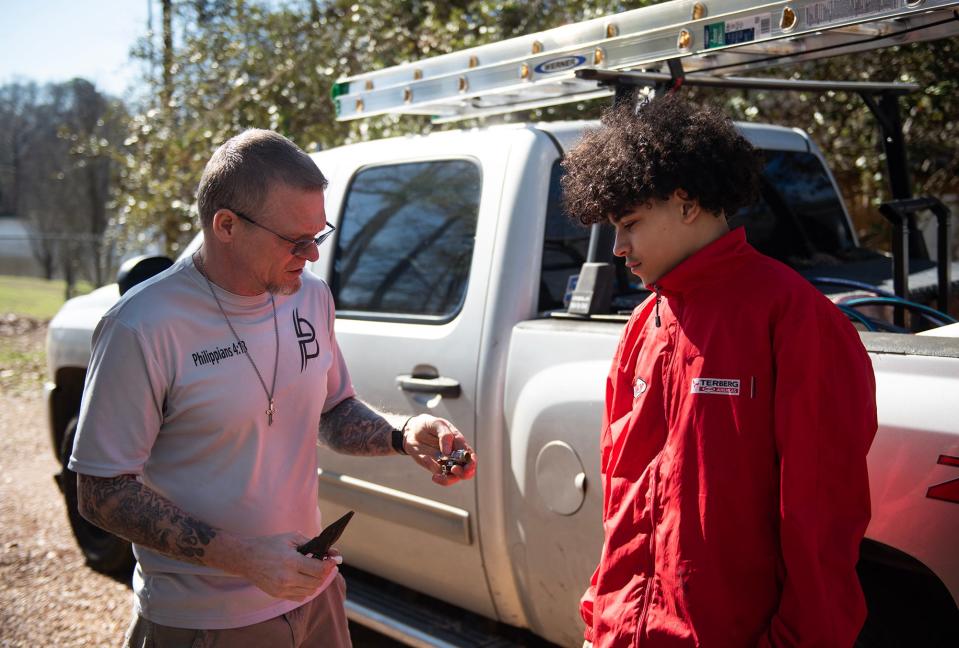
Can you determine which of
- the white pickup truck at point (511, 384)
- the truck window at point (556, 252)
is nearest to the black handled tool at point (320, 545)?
the white pickup truck at point (511, 384)

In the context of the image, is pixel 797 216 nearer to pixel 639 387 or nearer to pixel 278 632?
pixel 639 387

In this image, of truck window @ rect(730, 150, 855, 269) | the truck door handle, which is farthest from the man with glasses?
truck window @ rect(730, 150, 855, 269)

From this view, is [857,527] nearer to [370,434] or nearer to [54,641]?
[370,434]

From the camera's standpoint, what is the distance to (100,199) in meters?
27.5

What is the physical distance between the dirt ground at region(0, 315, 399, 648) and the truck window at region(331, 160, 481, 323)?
5.19ft

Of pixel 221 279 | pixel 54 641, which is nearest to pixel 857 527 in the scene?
pixel 221 279

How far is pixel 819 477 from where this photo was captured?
1.65 meters

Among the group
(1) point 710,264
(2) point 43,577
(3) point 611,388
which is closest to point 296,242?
(3) point 611,388

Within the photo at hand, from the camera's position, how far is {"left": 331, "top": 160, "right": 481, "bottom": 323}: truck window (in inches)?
137

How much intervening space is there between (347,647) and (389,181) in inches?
79.6

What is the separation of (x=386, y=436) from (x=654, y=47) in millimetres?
1384

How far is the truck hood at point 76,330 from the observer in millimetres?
4711

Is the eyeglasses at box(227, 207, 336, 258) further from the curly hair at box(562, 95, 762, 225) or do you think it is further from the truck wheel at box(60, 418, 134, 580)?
the truck wheel at box(60, 418, 134, 580)

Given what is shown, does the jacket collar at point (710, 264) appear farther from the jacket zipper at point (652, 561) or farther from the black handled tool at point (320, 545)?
the black handled tool at point (320, 545)
